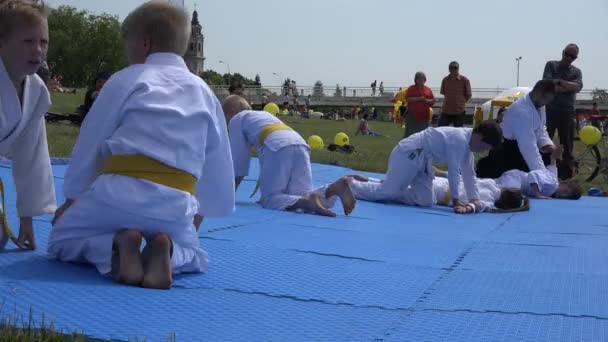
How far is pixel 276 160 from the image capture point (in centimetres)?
623

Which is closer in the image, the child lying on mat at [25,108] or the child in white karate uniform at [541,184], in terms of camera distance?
the child lying on mat at [25,108]

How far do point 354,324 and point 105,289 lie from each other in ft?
3.21

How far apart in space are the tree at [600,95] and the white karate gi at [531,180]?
152 feet

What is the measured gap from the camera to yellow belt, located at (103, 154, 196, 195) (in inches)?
128

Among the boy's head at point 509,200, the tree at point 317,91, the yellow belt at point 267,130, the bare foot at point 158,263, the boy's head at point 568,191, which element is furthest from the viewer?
the tree at point 317,91

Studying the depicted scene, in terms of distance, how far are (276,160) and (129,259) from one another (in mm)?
3192

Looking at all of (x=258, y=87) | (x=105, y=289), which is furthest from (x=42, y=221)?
(x=258, y=87)

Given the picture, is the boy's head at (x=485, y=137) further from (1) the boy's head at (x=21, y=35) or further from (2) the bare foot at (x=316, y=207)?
(1) the boy's head at (x=21, y=35)

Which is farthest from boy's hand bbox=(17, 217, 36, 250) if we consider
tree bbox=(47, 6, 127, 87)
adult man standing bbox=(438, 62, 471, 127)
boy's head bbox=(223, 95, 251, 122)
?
tree bbox=(47, 6, 127, 87)

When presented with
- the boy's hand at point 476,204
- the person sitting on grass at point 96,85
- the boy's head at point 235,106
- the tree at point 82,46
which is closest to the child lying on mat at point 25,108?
the boy's head at point 235,106

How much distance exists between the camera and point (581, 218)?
23.6 feet

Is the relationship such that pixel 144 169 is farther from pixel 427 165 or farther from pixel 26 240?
pixel 427 165

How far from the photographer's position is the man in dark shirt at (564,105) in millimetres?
10852

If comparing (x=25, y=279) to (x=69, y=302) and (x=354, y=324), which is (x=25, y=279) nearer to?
(x=69, y=302)
